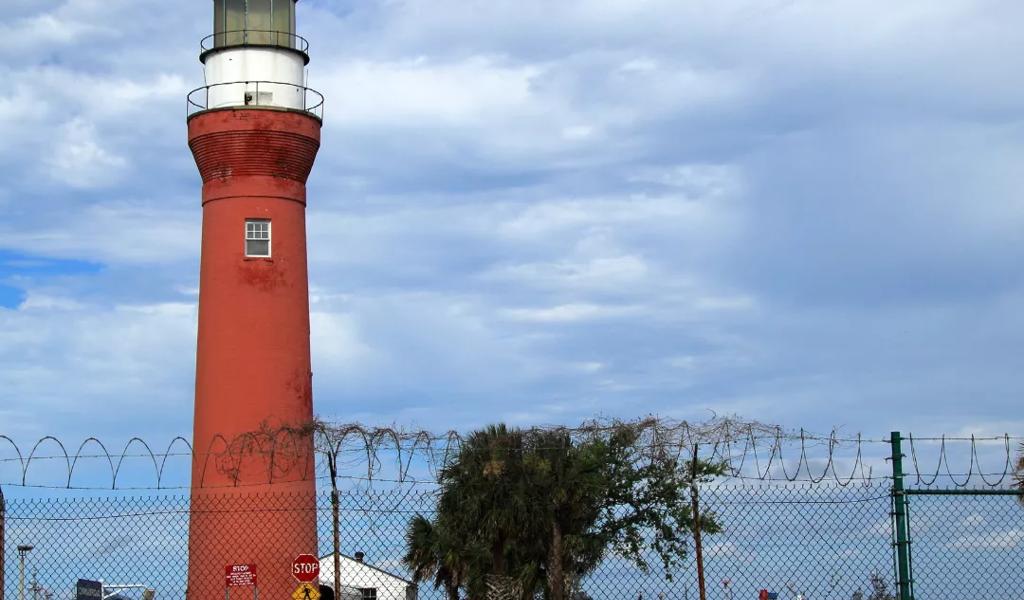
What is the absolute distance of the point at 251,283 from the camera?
30766 millimetres

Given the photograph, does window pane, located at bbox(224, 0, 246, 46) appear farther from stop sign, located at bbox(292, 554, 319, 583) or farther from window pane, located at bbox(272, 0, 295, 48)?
stop sign, located at bbox(292, 554, 319, 583)

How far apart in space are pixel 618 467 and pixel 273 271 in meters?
8.19

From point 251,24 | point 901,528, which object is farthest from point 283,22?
point 901,528

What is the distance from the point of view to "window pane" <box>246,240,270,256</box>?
102ft

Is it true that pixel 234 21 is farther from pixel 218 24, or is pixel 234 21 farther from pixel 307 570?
pixel 307 570

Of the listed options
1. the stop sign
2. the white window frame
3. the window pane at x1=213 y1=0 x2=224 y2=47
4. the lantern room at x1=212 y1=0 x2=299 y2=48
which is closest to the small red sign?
the white window frame

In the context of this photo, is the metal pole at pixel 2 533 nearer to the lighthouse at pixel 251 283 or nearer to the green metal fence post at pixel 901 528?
the green metal fence post at pixel 901 528

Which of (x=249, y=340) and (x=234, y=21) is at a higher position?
(x=234, y=21)

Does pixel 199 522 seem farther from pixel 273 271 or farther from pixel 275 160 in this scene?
pixel 275 160

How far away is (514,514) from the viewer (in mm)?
34688

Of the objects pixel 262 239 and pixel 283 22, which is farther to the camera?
pixel 283 22

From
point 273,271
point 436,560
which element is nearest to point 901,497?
point 273,271

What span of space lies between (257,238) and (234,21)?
4.71 m

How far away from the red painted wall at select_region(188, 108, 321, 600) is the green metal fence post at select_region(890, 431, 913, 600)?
1550cm
